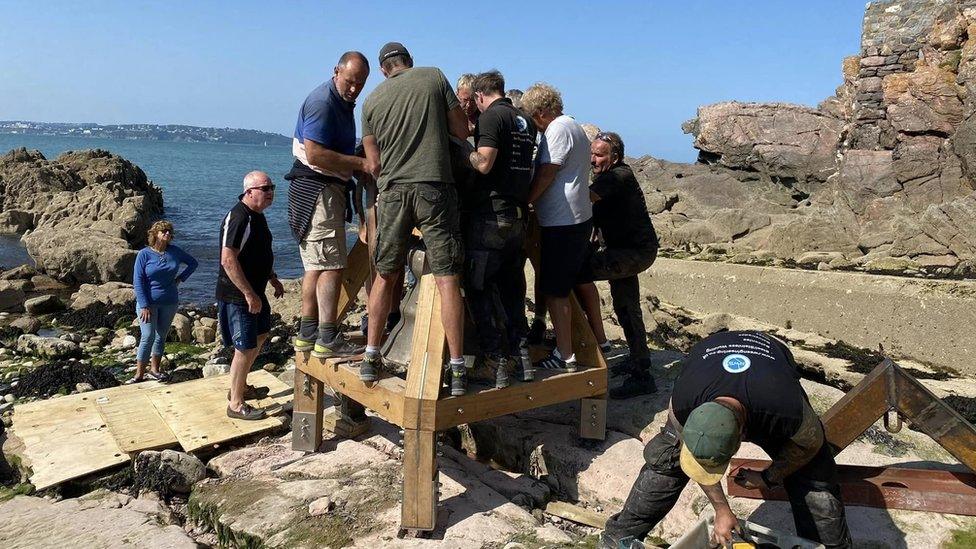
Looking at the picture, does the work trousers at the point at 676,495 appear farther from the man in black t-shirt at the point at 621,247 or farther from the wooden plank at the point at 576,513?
the man in black t-shirt at the point at 621,247

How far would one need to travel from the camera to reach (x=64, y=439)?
5.61 meters

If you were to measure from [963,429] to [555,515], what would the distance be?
2.37 meters

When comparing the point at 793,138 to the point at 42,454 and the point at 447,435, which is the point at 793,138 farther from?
the point at 42,454

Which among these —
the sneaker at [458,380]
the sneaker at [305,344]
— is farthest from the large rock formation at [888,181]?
the sneaker at [305,344]

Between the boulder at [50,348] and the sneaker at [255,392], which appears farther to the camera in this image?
the boulder at [50,348]

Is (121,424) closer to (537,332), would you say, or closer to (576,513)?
(537,332)

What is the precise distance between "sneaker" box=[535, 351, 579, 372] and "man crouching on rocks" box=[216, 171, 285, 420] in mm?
2288

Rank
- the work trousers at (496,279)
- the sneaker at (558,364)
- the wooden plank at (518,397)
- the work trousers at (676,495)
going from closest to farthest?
1. the work trousers at (676,495)
2. the wooden plank at (518,397)
3. the work trousers at (496,279)
4. the sneaker at (558,364)

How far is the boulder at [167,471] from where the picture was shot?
5031 mm

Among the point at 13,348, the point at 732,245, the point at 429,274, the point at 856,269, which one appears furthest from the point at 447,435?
the point at 732,245

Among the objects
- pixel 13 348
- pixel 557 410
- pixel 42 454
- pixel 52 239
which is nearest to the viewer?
pixel 42 454

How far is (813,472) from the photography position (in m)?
3.68

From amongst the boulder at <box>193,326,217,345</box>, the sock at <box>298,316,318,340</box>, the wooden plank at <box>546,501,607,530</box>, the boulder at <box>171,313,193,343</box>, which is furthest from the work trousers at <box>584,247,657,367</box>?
the boulder at <box>171,313,193,343</box>

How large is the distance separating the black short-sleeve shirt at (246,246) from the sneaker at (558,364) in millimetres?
2291
